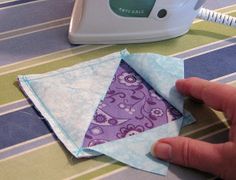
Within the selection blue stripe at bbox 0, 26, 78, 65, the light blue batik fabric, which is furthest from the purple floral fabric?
blue stripe at bbox 0, 26, 78, 65

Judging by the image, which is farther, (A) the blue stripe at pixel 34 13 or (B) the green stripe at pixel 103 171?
(A) the blue stripe at pixel 34 13

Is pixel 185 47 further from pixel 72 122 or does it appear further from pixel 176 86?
pixel 72 122

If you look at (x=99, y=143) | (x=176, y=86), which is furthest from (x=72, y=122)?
(x=176, y=86)

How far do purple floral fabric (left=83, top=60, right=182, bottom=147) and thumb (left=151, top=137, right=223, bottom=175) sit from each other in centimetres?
5

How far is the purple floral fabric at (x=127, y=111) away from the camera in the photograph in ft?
1.88

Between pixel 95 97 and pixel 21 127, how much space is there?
11 cm

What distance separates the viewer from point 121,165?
54 cm

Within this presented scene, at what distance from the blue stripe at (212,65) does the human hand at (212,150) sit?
0.34 feet

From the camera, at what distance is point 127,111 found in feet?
1.98

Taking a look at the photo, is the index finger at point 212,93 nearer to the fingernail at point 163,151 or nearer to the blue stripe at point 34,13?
the fingernail at point 163,151

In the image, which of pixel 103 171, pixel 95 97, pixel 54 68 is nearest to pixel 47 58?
pixel 54 68

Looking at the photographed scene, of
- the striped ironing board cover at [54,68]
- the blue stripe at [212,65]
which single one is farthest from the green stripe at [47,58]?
the blue stripe at [212,65]

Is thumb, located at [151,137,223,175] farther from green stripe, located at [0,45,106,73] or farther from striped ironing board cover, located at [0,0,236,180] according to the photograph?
green stripe, located at [0,45,106,73]

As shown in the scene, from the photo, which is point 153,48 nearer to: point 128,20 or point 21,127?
point 128,20
